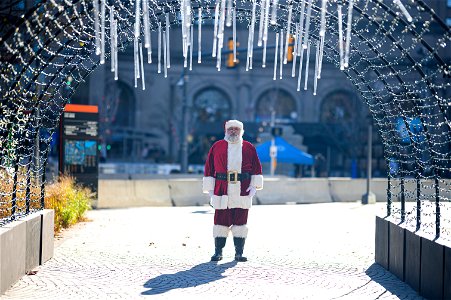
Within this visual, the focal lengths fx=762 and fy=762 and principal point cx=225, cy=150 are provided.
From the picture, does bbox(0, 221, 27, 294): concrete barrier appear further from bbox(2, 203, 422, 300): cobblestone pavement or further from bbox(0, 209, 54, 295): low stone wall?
bbox(2, 203, 422, 300): cobblestone pavement

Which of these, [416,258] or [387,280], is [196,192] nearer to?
[387,280]

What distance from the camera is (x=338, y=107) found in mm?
59594

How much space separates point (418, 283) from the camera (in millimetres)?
8914

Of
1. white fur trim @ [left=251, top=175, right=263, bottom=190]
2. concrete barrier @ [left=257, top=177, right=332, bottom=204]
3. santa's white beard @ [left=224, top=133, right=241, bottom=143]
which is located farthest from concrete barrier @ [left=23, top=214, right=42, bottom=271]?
concrete barrier @ [left=257, top=177, right=332, bottom=204]

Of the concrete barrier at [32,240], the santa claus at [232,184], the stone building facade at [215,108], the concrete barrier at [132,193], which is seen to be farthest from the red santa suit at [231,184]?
the stone building facade at [215,108]

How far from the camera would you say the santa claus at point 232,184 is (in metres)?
11.4

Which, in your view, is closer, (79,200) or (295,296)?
(295,296)

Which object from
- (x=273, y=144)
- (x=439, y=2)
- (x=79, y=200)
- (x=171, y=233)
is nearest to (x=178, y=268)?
(x=171, y=233)

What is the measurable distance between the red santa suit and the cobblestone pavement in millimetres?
575

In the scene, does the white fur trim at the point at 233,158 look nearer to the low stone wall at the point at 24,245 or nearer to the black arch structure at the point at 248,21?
the black arch structure at the point at 248,21

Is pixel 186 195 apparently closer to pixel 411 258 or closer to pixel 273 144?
pixel 273 144

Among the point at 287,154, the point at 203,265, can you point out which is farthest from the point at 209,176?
the point at 287,154

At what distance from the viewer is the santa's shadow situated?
9.14 m

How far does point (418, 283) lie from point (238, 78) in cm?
5164
